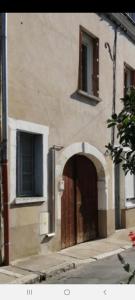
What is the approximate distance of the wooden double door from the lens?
27.7ft

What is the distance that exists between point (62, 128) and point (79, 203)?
1.69 meters

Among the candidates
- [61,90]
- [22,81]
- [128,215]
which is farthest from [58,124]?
[128,215]

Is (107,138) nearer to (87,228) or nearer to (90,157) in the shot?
(90,157)

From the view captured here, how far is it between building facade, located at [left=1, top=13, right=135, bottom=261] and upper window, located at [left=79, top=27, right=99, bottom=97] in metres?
0.02

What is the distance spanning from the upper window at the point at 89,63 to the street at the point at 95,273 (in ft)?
11.5

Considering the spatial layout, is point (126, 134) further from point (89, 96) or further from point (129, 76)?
point (129, 76)

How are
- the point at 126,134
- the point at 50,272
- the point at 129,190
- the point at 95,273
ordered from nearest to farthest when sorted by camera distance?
the point at 126,134 → the point at 50,272 → the point at 95,273 → the point at 129,190

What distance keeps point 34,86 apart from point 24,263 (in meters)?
2.56

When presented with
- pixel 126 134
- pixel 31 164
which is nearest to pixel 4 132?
pixel 31 164

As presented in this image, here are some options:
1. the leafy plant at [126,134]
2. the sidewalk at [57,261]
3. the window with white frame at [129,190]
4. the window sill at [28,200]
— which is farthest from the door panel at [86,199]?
the leafy plant at [126,134]

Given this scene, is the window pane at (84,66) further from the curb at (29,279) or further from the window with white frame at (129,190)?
the curb at (29,279)

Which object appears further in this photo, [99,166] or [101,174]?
[101,174]

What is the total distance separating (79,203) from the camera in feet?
29.6

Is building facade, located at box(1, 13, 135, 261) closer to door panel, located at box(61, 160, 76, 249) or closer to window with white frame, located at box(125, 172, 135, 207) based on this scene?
door panel, located at box(61, 160, 76, 249)
